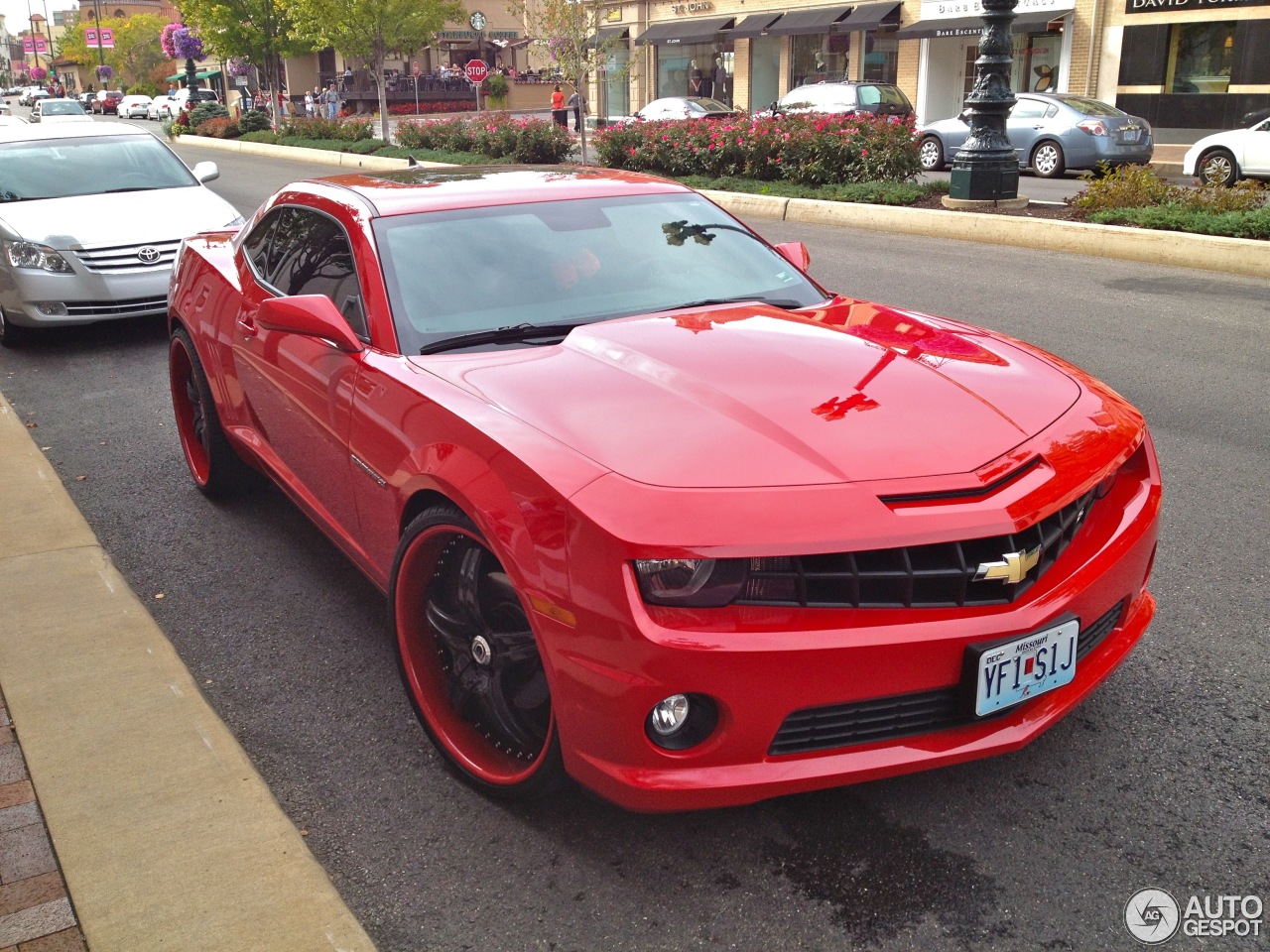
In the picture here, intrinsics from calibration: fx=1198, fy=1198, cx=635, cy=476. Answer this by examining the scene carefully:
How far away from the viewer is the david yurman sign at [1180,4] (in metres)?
27.2

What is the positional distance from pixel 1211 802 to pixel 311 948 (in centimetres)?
215

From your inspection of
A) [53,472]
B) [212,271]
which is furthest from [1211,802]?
[53,472]

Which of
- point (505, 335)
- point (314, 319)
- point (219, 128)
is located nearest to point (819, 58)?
point (219, 128)

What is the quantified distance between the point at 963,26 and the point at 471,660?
34.0 meters

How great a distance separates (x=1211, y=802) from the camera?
2.94 metres

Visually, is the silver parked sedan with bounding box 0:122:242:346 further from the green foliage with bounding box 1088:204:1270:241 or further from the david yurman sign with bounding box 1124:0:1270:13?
the david yurman sign with bounding box 1124:0:1270:13

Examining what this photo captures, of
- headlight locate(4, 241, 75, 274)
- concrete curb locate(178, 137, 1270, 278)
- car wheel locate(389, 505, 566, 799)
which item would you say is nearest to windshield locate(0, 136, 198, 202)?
headlight locate(4, 241, 75, 274)

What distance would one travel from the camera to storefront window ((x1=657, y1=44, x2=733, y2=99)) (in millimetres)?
41844

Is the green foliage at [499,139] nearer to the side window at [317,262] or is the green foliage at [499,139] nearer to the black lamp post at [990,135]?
the black lamp post at [990,135]

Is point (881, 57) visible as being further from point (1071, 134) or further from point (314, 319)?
point (314, 319)

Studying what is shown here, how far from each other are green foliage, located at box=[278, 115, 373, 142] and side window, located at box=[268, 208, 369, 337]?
3027cm

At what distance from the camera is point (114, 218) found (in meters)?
9.09

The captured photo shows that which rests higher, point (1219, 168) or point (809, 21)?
point (809, 21)

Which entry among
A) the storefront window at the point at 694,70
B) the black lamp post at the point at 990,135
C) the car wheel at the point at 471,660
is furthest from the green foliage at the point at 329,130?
the car wheel at the point at 471,660
